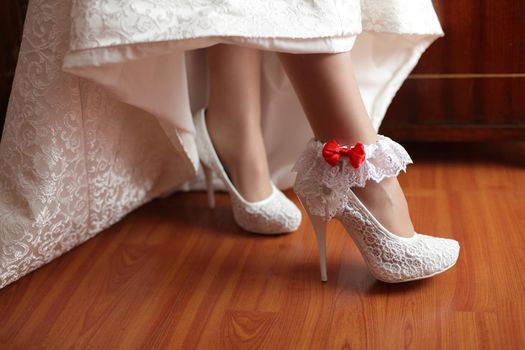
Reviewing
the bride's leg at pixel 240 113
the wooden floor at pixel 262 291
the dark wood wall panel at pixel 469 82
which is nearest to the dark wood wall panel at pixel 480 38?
the dark wood wall panel at pixel 469 82

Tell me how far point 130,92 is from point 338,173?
34cm

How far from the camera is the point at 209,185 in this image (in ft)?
4.90

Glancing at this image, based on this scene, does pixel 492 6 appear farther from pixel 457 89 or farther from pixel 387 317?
pixel 387 317

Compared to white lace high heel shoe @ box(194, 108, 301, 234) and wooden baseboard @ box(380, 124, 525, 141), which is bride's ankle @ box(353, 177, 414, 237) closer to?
white lace high heel shoe @ box(194, 108, 301, 234)

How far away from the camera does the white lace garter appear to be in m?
1.11

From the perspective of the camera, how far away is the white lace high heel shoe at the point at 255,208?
53.2 inches

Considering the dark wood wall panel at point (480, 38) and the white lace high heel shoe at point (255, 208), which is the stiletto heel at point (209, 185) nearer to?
the white lace high heel shoe at point (255, 208)

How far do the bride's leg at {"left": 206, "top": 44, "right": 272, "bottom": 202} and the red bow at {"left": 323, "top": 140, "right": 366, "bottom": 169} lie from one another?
29 centimetres

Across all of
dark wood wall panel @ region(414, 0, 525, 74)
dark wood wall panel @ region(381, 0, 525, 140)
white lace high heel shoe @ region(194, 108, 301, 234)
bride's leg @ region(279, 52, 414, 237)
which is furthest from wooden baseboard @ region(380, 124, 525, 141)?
bride's leg @ region(279, 52, 414, 237)

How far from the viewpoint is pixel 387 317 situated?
1.08 m

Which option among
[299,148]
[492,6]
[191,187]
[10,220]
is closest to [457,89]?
[492,6]

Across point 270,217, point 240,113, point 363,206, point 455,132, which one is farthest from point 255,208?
point 455,132

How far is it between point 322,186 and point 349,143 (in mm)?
71

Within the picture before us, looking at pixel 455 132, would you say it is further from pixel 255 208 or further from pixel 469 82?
pixel 255 208
